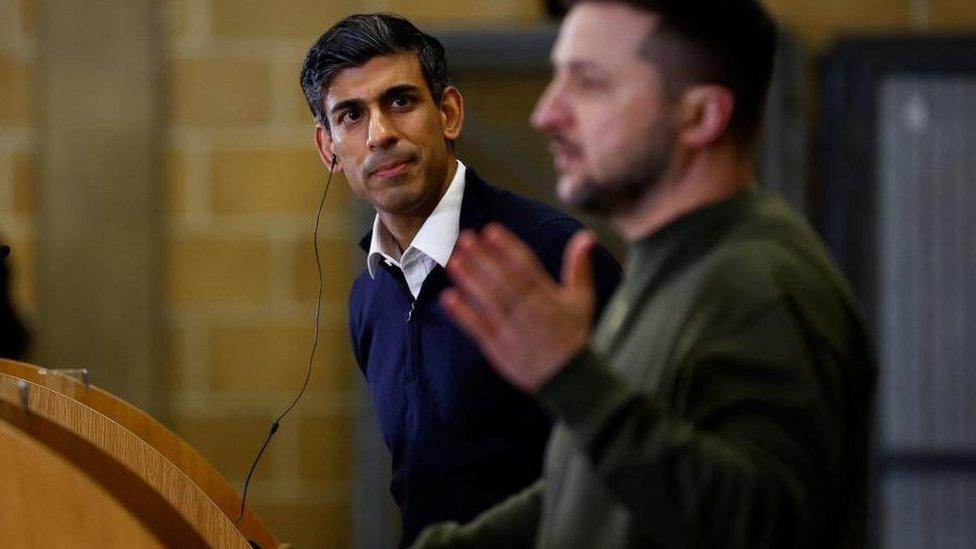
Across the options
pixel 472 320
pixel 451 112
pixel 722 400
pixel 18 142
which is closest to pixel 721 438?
pixel 722 400

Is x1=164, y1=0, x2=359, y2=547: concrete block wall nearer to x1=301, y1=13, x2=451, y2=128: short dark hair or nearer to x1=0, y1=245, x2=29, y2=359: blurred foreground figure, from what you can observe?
x1=0, y1=245, x2=29, y2=359: blurred foreground figure

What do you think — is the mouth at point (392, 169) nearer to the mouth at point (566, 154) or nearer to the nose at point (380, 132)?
the nose at point (380, 132)

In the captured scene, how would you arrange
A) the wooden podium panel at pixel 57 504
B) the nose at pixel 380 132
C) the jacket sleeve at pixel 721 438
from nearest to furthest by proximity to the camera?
1. the jacket sleeve at pixel 721 438
2. the wooden podium panel at pixel 57 504
3. the nose at pixel 380 132

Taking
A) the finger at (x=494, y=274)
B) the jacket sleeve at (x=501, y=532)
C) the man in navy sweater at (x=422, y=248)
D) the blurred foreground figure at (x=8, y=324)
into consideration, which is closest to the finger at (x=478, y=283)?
the finger at (x=494, y=274)

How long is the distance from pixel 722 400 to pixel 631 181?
15 centimetres

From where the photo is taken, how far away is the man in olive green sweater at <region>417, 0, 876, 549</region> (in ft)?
2.71

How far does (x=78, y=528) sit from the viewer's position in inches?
40.9

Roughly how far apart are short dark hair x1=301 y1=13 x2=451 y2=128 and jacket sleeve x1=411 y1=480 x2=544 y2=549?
577 millimetres

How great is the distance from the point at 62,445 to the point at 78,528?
0.47ft

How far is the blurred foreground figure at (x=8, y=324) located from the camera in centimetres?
292

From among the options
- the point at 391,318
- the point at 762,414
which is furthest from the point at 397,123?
the point at 762,414

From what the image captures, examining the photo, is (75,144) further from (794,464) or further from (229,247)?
(794,464)

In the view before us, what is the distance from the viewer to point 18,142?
3.16 m

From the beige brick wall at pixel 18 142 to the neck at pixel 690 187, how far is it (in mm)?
2431
